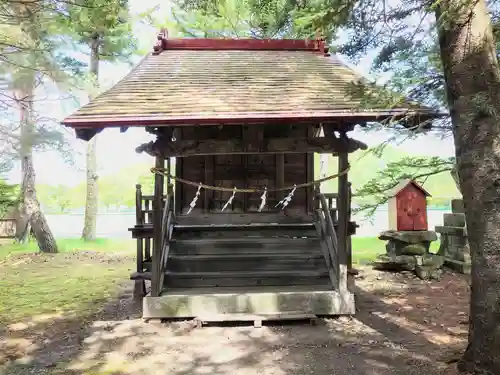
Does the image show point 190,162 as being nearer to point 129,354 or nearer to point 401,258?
point 129,354

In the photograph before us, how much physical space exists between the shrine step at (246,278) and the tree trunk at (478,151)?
11.4ft

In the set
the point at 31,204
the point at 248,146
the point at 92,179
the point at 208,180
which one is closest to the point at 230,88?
the point at 248,146

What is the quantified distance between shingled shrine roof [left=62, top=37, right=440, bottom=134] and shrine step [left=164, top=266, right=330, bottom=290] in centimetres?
296

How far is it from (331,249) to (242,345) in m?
2.58

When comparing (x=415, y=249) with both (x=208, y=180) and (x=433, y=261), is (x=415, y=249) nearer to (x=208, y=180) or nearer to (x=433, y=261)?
(x=433, y=261)

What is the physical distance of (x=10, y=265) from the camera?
42.1 feet

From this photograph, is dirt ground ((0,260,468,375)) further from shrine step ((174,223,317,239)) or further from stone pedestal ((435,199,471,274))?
stone pedestal ((435,199,471,274))

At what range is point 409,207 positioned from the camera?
34.9 ft

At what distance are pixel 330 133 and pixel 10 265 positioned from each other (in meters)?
11.2

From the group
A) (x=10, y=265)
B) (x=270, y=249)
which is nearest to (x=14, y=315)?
(x=270, y=249)

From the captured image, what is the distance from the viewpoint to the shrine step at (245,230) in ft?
28.2

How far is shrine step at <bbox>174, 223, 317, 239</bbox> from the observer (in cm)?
859

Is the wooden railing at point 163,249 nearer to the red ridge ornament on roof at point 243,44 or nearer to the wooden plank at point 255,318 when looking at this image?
the wooden plank at point 255,318

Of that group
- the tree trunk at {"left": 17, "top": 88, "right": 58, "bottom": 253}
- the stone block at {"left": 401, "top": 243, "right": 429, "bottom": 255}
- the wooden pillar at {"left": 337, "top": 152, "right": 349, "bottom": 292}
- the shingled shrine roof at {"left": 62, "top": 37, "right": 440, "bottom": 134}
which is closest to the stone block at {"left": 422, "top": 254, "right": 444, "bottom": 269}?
the stone block at {"left": 401, "top": 243, "right": 429, "bottom": 255}
